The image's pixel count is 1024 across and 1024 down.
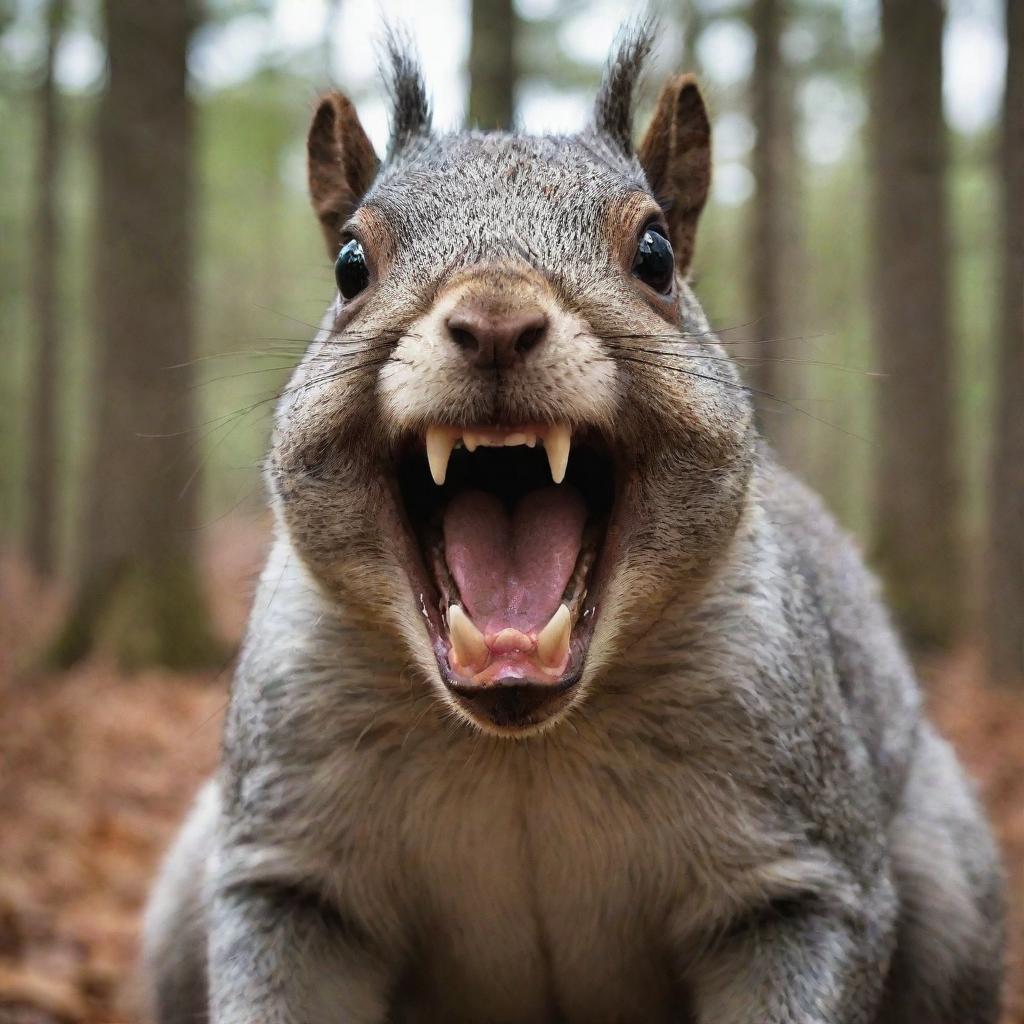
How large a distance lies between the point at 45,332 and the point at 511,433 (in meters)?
17.0

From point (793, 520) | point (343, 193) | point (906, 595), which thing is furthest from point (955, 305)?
point (343, 193)

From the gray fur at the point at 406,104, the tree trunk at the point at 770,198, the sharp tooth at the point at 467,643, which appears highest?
the tree trunk at the point at 770,198

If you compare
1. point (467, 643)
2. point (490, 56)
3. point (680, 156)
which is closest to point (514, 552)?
point (467, 643)

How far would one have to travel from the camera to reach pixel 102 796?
23.1 ft

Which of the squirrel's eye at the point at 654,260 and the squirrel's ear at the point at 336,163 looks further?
the squirrel's ear at the point at 336,163

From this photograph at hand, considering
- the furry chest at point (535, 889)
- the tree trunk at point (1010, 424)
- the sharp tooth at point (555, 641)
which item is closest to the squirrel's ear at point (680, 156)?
the sharp tooth at point (555, 641)

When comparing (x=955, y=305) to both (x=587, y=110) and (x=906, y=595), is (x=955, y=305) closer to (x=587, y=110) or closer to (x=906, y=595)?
(x=906, y=595)

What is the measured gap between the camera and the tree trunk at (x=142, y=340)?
9.79 metres

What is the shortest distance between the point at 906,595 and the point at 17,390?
20.1 m

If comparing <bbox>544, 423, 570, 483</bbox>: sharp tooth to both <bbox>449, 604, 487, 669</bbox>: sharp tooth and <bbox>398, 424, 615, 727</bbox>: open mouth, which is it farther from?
<bbox>449, 604, 487, 669</bbox>: sharp tooth

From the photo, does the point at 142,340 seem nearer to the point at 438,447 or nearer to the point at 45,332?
the point at 438,447

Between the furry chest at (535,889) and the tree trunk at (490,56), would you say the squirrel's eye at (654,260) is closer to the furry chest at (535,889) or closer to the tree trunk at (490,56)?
the furry chest at (535,889)

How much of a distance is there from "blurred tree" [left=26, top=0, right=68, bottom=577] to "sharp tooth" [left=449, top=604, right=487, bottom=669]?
52.2 feet

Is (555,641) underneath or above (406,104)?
underneath
